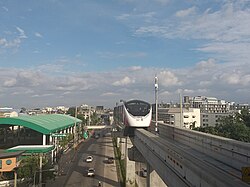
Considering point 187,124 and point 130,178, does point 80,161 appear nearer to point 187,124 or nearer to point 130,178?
point 130,178

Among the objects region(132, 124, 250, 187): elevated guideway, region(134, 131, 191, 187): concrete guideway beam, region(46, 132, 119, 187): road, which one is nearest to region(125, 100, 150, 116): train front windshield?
region(132, 124, 250, 187): elevated guideway

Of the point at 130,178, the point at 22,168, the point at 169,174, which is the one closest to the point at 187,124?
the point at 130,178

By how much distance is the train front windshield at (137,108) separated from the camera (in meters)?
36.6

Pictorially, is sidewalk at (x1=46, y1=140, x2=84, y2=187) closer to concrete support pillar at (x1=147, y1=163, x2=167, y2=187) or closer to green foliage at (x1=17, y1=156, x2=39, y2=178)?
green foliage at (x1=17, y1=156, x2=39, y2=178)

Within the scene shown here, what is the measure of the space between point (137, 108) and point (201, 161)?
2180 cm

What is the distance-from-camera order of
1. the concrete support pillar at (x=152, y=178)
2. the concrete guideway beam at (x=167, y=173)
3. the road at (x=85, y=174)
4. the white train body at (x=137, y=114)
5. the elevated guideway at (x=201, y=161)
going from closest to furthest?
the elevated guideway at (x=201, y=161) < the concrete guideway beam at (x=167, y=173) < the concrete support pillar at (x=152, y=178) < the white train body at (x=137, y=114) < the road at (x=85, y=174)

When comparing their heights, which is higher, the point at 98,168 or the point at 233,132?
the point at 233,132

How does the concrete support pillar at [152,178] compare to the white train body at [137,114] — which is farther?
the white train body at [137,114]

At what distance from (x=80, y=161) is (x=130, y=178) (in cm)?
2063

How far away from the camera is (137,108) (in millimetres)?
36719

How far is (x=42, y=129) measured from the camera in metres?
58.2

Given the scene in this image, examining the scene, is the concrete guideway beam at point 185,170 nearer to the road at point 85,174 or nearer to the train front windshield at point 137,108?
the train front windshield at point 137,108

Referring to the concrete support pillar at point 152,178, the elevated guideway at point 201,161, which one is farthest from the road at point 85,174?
the elevated guideway at point 201,161

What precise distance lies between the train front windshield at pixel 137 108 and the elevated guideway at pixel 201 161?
7.94 metres
